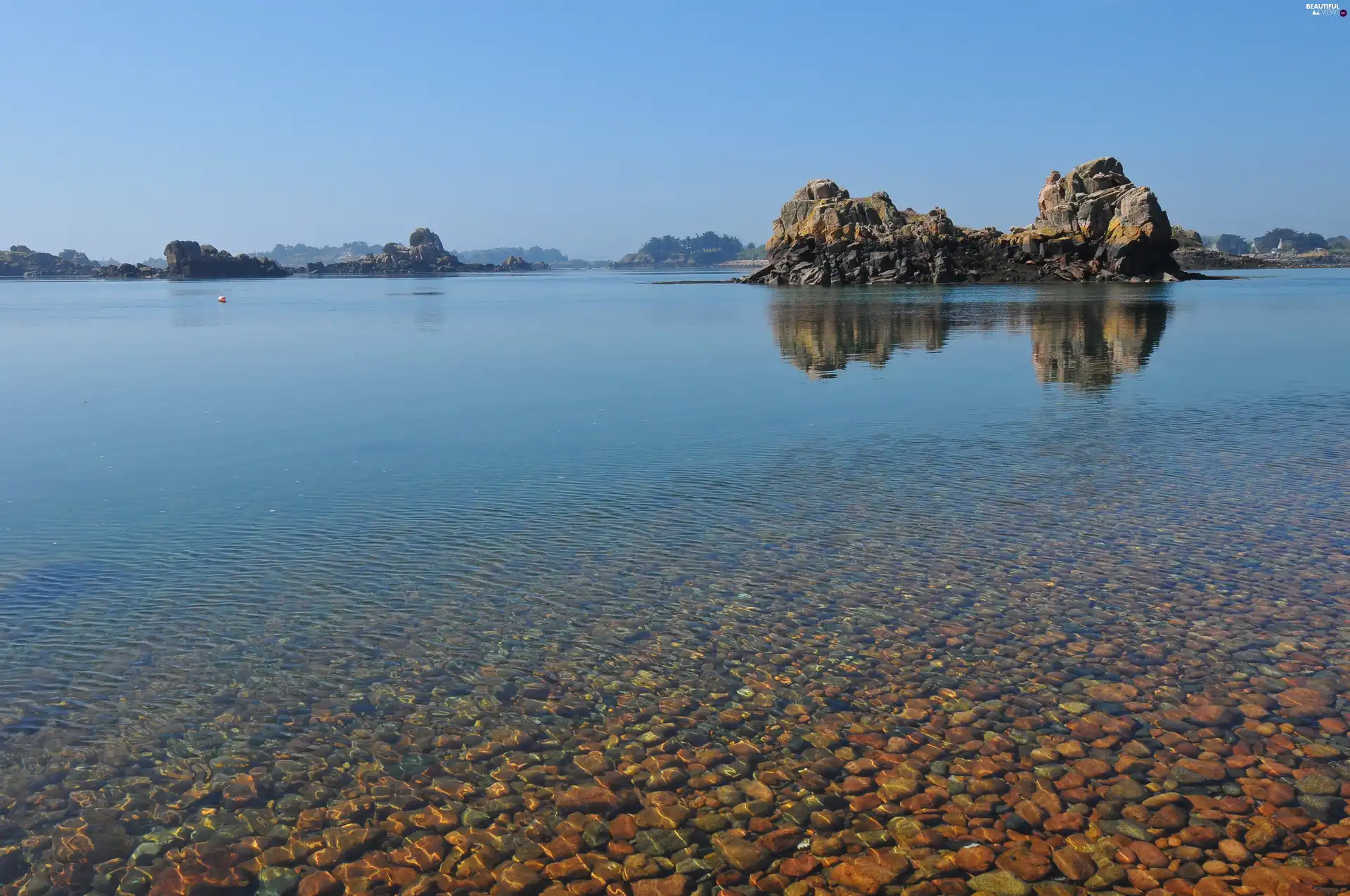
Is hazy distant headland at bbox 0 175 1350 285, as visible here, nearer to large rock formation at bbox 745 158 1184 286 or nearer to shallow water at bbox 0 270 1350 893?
large rock formation at bbox 745 158 1184 286

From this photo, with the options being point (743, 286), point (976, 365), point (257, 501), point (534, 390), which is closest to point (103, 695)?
point (257, 501)

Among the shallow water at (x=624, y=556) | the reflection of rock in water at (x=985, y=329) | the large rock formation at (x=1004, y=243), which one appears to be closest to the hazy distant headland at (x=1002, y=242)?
the large rock formation at (x=1004, y=243)

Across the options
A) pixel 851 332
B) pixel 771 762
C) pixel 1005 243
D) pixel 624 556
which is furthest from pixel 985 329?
pixel 1005 243

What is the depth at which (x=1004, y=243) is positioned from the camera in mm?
129125

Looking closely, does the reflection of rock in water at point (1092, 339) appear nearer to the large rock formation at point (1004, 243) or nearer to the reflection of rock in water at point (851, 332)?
the reflection of rock in water at point (851, 332)

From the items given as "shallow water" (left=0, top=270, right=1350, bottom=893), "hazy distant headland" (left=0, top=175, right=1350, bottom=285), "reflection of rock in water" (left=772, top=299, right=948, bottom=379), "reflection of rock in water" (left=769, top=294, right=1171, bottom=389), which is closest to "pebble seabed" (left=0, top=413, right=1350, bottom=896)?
"shallow water" (left=0, top=270, right=1350, bottom=893)

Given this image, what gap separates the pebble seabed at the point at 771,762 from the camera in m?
6.47

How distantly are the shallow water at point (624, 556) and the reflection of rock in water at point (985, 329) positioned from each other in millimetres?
5270

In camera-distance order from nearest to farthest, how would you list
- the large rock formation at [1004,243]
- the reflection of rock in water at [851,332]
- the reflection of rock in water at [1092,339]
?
the reflection of rock in water at [1092,339] < the reflection of rock in water at [851,332] < the large rock formation at [1004,243]

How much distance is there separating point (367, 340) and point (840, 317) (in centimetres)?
2991

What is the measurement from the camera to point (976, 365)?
115 ft

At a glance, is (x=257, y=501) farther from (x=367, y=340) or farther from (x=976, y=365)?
(x=367, y=340)

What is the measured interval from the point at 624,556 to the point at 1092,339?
38.2 m

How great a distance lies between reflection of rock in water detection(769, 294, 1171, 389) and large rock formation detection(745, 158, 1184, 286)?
38729mm
